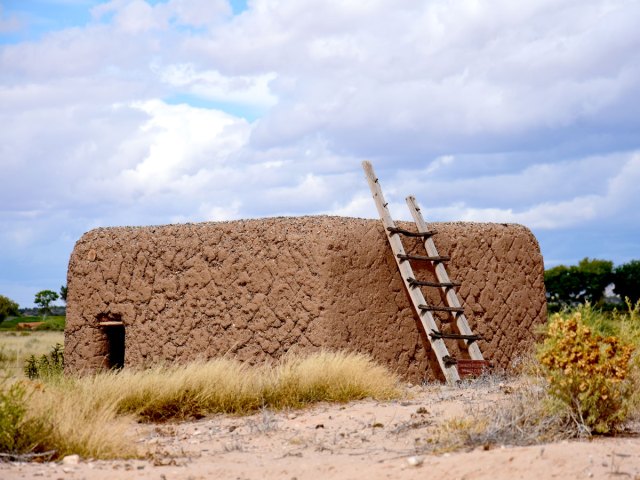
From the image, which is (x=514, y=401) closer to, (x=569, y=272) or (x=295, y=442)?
(x=295, y=442)

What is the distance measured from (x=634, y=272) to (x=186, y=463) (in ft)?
108

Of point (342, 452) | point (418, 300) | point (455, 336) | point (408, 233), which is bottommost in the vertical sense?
point (342, 452)

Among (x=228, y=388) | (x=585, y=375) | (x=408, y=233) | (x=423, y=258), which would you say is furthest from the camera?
(x=408, y=233)

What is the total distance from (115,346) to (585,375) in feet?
27.5

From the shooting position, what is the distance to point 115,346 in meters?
13.6

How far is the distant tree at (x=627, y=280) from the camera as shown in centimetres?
3644

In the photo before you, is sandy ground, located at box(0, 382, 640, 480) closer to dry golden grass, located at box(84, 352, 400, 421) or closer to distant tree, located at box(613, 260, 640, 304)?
dry golden grass, located at box(84, 352, 400, 421)

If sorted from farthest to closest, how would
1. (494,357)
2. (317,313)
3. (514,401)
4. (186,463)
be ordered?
(494,357), (317,313), (514,401), (186,463)

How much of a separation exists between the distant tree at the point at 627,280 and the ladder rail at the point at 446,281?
26.6 metres

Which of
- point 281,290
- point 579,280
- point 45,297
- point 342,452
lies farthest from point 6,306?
point 342,452

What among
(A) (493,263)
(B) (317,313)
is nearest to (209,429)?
(B) (317,313)

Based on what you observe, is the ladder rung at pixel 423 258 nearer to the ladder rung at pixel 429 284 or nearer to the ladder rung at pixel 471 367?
the ladder rung at pixel 429 284

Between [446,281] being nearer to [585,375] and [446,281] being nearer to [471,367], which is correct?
[471,367]

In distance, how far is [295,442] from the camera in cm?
765
